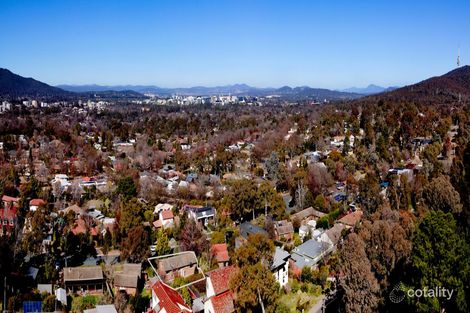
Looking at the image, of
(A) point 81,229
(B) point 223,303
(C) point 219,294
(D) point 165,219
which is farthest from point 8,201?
(B) point 223,303

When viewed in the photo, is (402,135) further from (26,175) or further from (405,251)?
(26,175)

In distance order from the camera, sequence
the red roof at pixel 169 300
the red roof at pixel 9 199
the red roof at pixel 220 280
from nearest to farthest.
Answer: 1. the red roof at pixel 169 300
2. the red roof at pixel 220 280
3. the red roof at pixel 9 199

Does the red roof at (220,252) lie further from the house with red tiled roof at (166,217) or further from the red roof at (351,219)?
the red roof at (351,219)

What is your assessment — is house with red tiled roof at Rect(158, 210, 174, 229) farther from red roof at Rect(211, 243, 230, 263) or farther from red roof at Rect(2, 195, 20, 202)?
red roof at Rect(2, 195, 20, 202)

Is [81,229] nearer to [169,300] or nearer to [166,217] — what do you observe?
[166,217]

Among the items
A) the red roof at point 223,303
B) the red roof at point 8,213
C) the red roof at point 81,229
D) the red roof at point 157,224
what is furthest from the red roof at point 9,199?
the red roof at point 223,303

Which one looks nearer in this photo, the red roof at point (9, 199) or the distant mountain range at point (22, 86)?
the red roof at point (9, 199)
